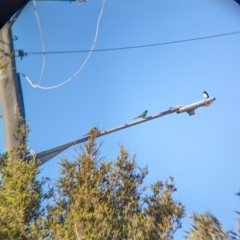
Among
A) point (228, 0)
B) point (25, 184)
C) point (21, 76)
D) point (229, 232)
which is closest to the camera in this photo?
point (229, 232)

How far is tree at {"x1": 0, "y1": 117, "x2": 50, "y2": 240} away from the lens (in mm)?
2441

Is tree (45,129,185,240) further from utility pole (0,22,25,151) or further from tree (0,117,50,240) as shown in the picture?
utility pole (0,22,25,151)

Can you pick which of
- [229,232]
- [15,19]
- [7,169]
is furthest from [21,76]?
[229,232]

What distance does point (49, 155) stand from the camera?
322 cm

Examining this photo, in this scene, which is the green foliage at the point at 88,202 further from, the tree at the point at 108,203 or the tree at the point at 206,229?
the tree at the point at 206,229

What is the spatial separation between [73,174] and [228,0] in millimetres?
1293

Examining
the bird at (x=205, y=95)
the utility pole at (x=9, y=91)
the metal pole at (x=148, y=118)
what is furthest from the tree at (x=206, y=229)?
the bird at (x=205, y=95)

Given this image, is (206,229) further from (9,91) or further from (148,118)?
(9,91)

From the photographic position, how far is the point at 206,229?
209cm

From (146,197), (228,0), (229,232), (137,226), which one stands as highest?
(228,0)

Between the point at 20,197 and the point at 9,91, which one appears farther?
the point at 9,91

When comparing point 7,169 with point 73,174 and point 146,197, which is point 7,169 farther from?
point 146,197

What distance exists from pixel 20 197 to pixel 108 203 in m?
0.43

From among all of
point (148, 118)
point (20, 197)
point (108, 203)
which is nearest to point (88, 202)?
point (108, 203)
